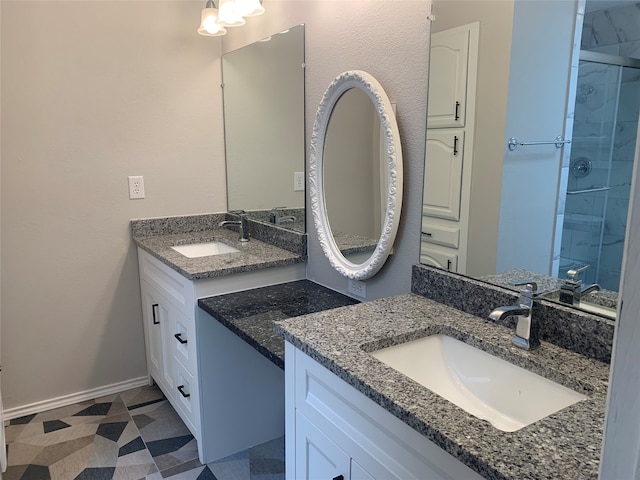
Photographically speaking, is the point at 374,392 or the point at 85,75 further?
the point at 85,75

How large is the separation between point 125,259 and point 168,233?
26cm

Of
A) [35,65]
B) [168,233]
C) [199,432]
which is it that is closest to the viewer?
[199,432]

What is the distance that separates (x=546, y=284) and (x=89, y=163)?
7.05 ft

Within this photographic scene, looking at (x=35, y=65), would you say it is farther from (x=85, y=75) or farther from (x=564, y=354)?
(x=564, y=354)

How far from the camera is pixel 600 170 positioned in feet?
3.91

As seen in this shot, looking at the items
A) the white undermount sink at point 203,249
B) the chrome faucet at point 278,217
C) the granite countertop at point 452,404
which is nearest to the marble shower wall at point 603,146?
the granite countertop at point 452,404

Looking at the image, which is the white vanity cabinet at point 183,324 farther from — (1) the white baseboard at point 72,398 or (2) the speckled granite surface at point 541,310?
(2) the speckled granite surface at point 541,310

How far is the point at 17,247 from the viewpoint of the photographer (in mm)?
2371

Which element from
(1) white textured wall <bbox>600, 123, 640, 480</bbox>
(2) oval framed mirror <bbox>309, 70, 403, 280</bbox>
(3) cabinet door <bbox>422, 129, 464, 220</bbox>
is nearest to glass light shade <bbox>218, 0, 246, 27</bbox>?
(2) oval framed mirror <bbox>309, 70, 403, 280</bbox>

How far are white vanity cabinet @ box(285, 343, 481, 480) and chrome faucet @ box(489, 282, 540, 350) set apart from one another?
1.29 feet

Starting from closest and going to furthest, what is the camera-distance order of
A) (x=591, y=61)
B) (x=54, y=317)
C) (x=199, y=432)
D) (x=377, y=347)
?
(x=591, y=61) < (x=377, y=347) < (x=199, y=432) < (x=54, y=317)

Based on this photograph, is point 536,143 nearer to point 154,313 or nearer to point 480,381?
point 480,381

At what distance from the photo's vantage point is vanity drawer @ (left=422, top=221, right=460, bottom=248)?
154 centimetres

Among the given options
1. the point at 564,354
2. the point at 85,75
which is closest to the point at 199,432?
the point at 564,354
